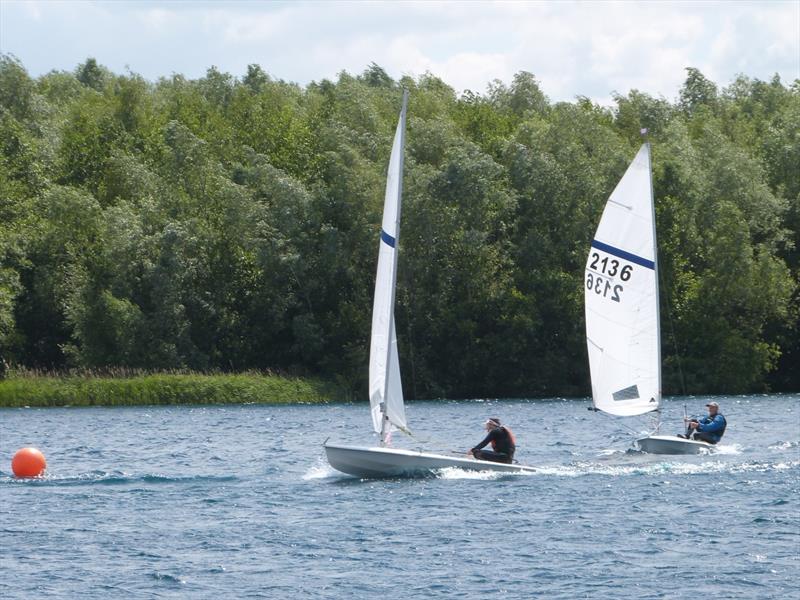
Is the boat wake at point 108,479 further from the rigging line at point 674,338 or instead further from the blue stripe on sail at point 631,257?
the rigging line at point 674,338

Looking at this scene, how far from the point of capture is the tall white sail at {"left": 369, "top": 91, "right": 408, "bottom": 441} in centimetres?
2844

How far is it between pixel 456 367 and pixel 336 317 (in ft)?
20.1

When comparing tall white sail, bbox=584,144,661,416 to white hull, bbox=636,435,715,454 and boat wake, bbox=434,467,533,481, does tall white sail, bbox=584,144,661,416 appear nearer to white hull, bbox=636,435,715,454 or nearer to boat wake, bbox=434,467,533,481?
white hull, bbox=636,435,715,454

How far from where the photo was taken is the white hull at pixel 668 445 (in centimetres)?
3394

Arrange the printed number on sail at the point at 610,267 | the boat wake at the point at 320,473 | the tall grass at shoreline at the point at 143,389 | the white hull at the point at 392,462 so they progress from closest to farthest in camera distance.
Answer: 1. the white hull at the point at 392,462
2. the boat wake at the point at 320,473
3. the printed number on sail at the point at 610,267
4. the tall grass at shoreline at the point at 143,389

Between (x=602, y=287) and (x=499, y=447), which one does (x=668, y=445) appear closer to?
(x=602, y=287)

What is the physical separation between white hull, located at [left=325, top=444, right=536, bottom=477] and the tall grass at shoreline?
102ft

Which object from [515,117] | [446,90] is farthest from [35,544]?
[446,90]

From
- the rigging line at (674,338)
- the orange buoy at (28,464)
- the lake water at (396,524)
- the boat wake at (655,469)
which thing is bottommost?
the lake water at (396,524)

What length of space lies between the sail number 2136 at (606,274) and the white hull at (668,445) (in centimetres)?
350

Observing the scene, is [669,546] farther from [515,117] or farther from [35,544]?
[515,117]

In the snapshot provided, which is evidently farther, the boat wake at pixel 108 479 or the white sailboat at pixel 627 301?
the white sailboat at pixel 627 301

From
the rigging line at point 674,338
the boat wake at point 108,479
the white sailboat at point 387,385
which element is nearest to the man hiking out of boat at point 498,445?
the white sailboat at point 387,385

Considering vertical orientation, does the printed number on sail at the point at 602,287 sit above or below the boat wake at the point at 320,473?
above
